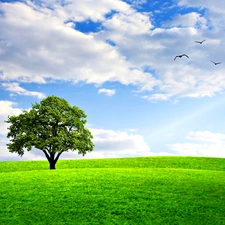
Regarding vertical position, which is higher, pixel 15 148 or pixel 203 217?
pixel 15 148

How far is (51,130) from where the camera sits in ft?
175

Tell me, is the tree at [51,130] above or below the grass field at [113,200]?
above

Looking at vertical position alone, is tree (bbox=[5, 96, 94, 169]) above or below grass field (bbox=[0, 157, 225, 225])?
above

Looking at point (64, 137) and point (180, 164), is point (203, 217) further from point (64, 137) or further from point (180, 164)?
point (180, 164)

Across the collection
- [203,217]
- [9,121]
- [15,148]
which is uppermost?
[9,121]

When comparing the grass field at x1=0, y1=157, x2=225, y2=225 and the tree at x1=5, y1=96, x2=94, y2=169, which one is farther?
the tree at x1=5, y1=96, x2=94, y2=169

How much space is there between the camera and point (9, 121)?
5522 cm

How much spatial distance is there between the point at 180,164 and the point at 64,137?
74.2 feet

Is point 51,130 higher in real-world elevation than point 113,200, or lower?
higher

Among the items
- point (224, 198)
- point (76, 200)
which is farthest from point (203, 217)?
point (76, 200)

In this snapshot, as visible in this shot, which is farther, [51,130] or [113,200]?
[51,130]

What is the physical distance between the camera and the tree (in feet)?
172

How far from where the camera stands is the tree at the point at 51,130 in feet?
172

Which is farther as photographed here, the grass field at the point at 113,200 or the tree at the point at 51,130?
the tree at the point at 51,130
